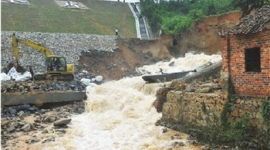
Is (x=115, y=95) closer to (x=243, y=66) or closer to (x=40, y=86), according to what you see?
(x=40, y=86)

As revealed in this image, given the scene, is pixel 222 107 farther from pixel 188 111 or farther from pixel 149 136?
pixel 149 136

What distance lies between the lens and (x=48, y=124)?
16609 mm

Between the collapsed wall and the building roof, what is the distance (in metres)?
21.6

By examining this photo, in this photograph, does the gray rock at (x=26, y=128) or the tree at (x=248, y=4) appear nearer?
the gray rock at (x=26, y=128)

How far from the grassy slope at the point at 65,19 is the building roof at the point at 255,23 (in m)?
29.2

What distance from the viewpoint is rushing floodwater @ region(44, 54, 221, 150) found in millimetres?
12770

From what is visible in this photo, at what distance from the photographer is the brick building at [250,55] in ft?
32.4

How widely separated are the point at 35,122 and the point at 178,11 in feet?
115

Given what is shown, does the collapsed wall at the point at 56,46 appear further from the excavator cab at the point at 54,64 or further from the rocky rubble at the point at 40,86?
the rocky rubble at the point at 40,86

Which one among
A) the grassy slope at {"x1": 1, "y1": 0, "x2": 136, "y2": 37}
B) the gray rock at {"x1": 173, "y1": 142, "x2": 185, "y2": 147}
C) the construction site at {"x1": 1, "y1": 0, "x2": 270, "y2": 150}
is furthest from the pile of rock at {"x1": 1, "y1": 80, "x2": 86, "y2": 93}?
the grassy slope at {"x1": 1, "y1": 0, "x2": 136, "y2": 37}

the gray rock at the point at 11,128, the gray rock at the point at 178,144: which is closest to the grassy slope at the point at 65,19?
the gray rock at the point at 11,128

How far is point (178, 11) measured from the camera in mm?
48188

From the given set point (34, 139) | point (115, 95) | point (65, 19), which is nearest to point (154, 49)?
point (65, 19)

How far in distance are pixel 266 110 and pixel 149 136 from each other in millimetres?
5082
